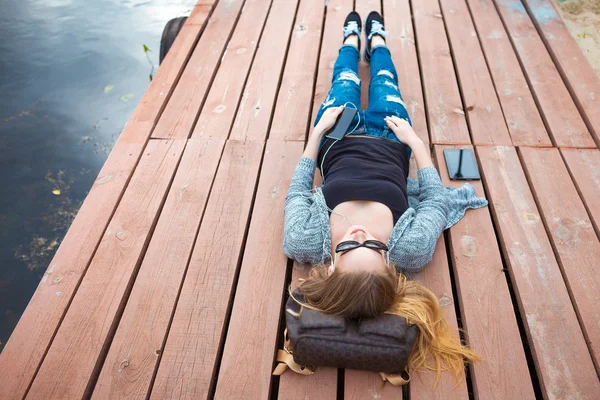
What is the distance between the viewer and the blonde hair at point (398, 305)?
1.39 meters

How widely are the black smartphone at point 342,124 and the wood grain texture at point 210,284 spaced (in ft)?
1.31

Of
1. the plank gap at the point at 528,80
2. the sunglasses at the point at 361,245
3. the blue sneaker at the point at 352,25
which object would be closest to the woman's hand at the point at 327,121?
the sunglasses at the point at 361,245

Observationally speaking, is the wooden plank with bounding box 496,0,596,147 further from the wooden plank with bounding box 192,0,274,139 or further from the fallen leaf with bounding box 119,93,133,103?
the fallen leaf with bounding box 119,93,133,103

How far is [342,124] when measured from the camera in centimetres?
208

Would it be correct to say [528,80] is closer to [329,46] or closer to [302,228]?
[329,46]

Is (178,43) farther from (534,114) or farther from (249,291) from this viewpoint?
(534,114)

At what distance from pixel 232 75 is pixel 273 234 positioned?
4.19ft

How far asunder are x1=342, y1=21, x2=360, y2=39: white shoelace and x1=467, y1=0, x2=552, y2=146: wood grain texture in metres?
0.82

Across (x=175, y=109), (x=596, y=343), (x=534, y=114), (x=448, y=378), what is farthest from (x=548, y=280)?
(x=175, y=109)

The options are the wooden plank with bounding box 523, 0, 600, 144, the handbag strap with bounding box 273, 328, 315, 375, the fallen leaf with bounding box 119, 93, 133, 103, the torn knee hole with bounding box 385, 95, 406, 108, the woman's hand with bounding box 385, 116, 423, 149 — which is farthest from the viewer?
the fallen leaf with bounding box 119, 93, 133, 103

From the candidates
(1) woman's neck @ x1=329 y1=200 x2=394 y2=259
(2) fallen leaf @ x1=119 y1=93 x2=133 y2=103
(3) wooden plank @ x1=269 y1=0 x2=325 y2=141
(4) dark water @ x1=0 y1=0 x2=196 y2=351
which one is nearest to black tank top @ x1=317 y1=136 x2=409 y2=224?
(1) woman's neck @ x1=329 y1=200 x2=394 y2=259

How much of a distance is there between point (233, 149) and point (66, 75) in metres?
2.18

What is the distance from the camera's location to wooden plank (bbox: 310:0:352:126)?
102 inches

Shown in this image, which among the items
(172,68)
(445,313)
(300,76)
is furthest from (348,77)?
(445,313)
